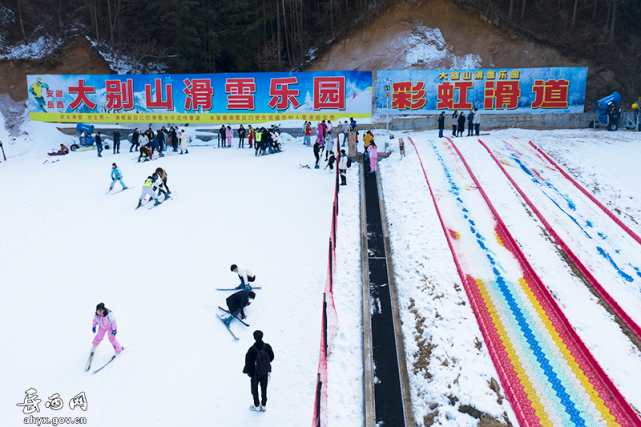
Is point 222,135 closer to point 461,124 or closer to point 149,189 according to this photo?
point 149,189

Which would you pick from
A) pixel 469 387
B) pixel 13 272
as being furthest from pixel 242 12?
pixel 469 387

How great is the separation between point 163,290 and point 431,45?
25.7 m

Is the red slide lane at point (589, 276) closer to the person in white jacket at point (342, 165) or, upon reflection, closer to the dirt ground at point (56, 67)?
the person in white jacket at point (342, 165)

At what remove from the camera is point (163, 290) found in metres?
9.85

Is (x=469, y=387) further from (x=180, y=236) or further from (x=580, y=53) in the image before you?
(x=580, y=53)

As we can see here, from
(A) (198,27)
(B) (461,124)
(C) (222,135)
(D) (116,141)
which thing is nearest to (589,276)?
(B) (461,124)

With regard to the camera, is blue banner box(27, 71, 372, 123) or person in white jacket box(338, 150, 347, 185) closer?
person in white jacket box(338, 150, 347, 185)

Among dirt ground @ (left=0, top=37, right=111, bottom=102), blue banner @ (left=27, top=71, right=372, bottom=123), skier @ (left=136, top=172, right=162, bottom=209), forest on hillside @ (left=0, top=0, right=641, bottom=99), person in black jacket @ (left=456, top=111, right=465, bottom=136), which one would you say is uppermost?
forest on hillside @ (left=0, top=0, right=641, bottom=99)

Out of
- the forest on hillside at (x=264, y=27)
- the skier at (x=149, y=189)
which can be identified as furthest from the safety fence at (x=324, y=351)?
the forest on hillside at (x=264, y=27)

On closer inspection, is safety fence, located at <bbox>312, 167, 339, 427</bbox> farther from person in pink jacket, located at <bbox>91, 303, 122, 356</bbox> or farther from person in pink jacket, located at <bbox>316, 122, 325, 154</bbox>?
person in pink jacket, located at <bbox>316, 122, 325, 154</bbox>

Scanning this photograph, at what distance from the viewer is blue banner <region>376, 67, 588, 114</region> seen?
24141mm

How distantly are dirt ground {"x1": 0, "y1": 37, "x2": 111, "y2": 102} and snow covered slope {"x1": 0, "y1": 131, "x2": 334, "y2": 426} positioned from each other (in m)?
19.2

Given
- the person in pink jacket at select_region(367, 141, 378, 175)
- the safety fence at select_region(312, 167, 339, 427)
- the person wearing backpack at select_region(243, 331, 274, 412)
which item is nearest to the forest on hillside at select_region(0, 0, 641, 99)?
the person in pink jacket at select_region(367, 141, 378, 175)

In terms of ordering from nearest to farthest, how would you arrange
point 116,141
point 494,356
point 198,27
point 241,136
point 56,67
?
1. point 494,356
2. point 116,141
3. point 241,136
4. point 198,27
5. point 56,67
